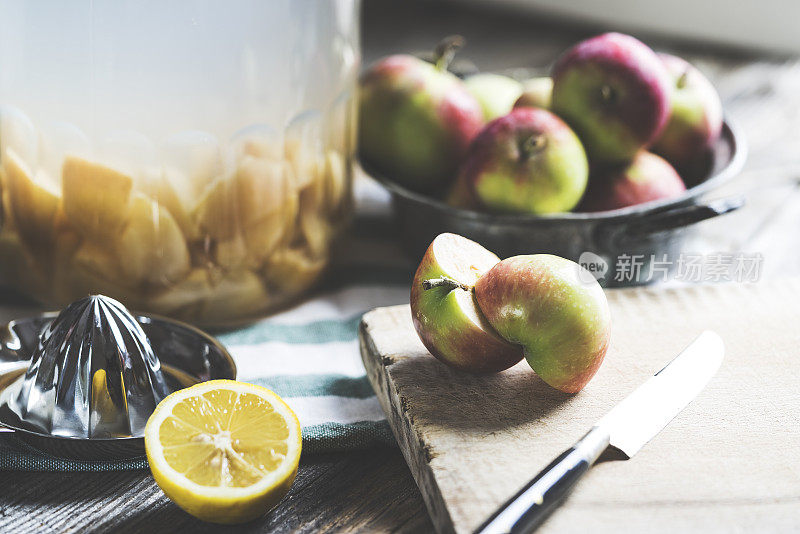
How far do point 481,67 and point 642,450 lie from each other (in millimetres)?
713

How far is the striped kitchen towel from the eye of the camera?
48 centimetres

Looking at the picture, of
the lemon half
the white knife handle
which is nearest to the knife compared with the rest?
the white knife handle

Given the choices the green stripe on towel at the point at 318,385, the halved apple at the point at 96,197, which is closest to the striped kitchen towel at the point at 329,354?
the green stripe on towel at the point at 318,385

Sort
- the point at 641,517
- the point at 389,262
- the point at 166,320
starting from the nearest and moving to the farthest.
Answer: the point at 641,517 → the point at 166,320 → the point at 389,262

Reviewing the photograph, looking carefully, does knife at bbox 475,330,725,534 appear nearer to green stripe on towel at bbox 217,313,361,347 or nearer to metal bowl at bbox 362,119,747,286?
metal bowl at bbox 362,119,747,286

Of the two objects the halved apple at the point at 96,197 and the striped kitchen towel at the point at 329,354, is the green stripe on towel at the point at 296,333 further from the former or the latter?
the halved apple at the point at 96,197

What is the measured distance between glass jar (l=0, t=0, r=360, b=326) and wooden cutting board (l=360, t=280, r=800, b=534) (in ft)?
0.35

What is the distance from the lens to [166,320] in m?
0.52

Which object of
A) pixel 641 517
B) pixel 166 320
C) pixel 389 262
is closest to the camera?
pixel 641 517

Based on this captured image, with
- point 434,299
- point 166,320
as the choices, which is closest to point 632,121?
point 434,299

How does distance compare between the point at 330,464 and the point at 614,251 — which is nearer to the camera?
the point at 330,464

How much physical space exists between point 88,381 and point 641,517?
0.28 metres

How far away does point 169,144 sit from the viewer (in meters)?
0.53

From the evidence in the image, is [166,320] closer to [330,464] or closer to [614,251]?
[330,464]
